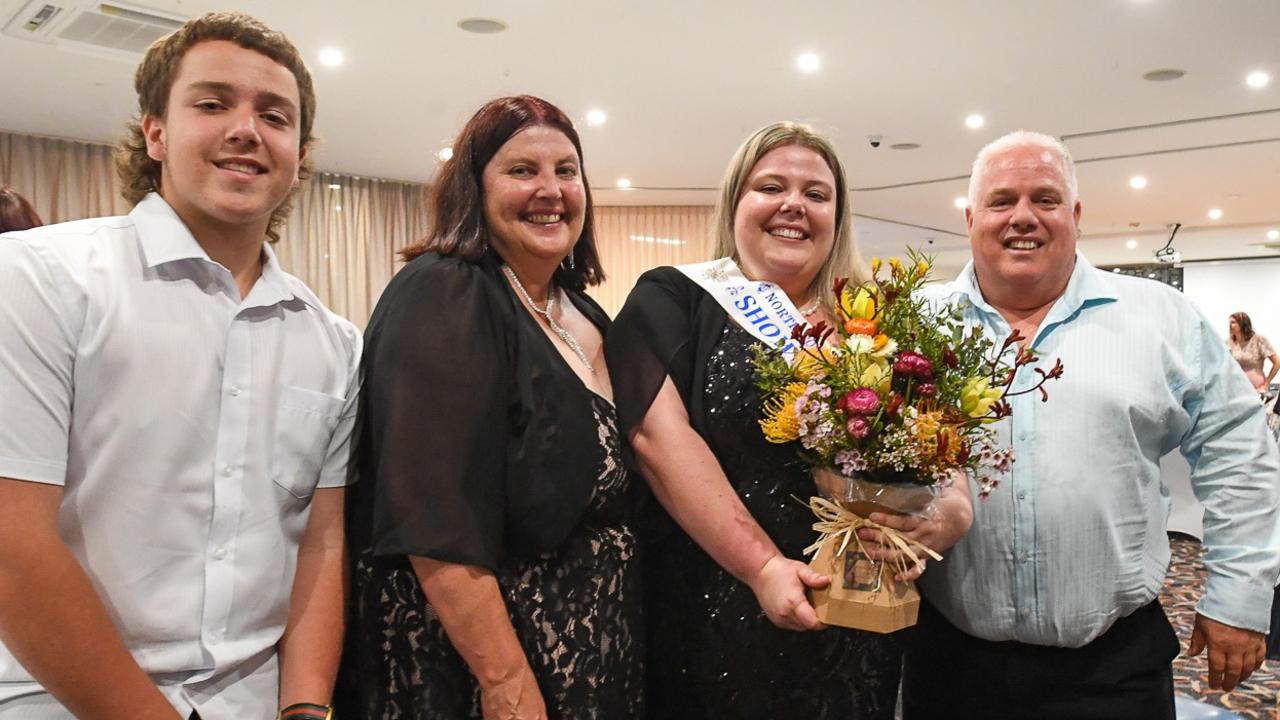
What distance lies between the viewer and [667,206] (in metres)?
11.6

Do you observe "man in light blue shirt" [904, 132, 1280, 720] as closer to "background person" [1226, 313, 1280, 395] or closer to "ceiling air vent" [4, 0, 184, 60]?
"ceiling air vent" [4, 0, 184, 60]

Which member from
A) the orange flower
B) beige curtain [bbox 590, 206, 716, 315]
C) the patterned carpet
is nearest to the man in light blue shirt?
the orange flower

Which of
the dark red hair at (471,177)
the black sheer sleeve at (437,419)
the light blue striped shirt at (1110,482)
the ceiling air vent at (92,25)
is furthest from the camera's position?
the ceiling air vent at (92,25)

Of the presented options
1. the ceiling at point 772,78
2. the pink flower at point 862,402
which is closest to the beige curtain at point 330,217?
the ceiling at point 772,78

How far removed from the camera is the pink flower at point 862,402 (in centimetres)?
141

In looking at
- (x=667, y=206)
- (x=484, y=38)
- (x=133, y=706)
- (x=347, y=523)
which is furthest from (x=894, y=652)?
(x=667, y=206)

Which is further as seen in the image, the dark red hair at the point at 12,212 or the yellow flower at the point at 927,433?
the dark red hair at the point at 12,212

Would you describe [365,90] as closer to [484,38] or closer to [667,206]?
[484,38]

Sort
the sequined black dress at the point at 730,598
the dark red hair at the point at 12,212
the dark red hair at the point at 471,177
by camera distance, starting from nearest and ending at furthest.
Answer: the dark red hair at the point at 471,177, the sequined black dress at the point at 730,598, the dark red hair at the point at 12,212

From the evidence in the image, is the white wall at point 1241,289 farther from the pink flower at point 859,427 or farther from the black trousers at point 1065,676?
the pink flower at point 859,427

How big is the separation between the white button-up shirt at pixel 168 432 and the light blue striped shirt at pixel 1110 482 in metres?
1.30

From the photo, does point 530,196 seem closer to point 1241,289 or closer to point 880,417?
point 880,417

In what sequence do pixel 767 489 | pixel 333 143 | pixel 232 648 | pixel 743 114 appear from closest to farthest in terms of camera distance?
pixel 232 648
pixel 767 489
pixel 743 114
pixel 333 143

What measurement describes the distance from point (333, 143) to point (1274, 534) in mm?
7563
